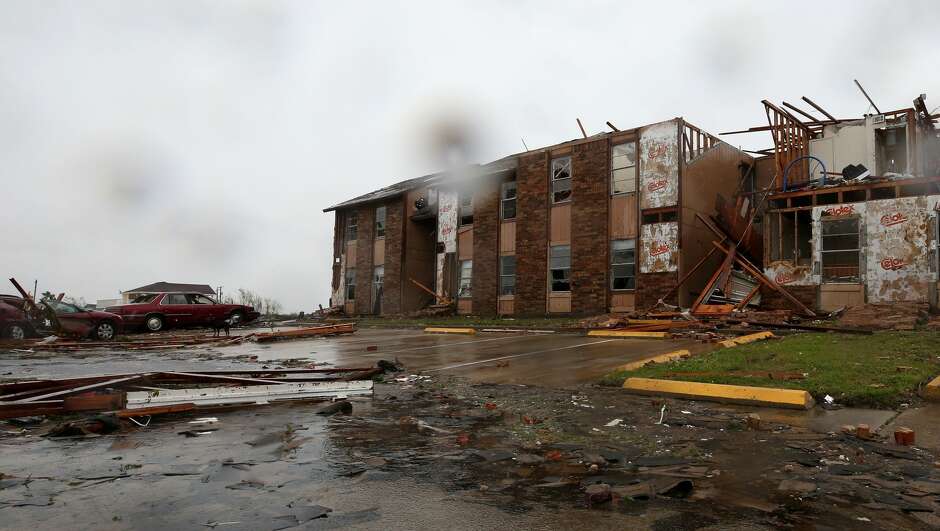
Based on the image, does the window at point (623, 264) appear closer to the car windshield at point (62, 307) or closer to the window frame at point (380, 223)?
the window frame at point (380, 223)

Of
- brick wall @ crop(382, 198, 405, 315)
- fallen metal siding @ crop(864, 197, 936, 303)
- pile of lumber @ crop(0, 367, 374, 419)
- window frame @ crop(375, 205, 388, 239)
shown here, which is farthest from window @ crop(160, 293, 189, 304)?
fallen metal siding @ crop(864, 197, 936, 303)

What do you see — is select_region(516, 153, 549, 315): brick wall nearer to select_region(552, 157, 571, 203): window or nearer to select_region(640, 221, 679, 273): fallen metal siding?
select_region(552, 157, 571, 203): window

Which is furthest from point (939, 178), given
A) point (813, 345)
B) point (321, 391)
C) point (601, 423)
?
point (321, 391)

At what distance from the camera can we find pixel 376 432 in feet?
14.5

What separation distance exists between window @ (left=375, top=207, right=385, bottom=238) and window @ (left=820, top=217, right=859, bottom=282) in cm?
2005

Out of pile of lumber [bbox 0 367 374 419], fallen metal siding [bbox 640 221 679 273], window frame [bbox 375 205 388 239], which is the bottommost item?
pile of lumber [bbox 0 367 374 419]

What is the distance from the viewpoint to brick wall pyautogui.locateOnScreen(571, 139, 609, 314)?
20.1 metres

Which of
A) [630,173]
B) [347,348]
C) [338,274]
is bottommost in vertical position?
[347,348]

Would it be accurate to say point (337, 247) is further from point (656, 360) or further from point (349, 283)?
point (656, 360)

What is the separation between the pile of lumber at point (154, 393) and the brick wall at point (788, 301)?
13709mm

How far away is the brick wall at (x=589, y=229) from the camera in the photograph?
20141mm

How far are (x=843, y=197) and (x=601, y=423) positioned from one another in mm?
15338

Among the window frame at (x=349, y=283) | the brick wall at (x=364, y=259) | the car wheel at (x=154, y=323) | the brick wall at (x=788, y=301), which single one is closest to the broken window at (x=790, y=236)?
the brick wall at (x=788, y=301)

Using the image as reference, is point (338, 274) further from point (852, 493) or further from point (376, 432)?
point (852, 493)
